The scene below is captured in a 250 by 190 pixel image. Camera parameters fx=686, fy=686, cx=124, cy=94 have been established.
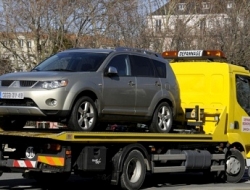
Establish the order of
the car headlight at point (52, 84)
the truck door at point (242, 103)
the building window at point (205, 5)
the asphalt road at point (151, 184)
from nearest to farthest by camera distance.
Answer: the car headlight at point (52, 84)
the asphalt road at point (151, 184)
the truck door at point (242, 103)
the building window at point (205, 5)

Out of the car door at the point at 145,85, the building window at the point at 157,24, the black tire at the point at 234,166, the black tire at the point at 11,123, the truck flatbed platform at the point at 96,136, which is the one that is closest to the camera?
the truck flatbed platform at the point at 96,136

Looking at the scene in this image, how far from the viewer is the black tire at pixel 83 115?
36.9ft

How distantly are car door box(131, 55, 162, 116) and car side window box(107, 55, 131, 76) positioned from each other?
0.16 metres

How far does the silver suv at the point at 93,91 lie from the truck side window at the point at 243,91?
1941mm

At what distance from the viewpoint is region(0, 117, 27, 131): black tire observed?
12.0m

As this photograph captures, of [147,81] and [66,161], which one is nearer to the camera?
[66,161]

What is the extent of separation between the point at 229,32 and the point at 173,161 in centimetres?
2123

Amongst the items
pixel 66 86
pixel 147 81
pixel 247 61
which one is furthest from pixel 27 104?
pixel 247 61

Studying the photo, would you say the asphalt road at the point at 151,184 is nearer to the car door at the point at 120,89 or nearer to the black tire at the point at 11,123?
the black tire at the point at 11,123

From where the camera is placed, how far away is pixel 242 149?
15555mm

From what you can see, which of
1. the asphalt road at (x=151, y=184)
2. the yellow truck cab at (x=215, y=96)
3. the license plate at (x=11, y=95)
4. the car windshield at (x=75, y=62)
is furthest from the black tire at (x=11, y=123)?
the yellow truck cab at (x=215, y=96)

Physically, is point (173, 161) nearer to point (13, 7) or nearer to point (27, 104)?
point (27, 104)

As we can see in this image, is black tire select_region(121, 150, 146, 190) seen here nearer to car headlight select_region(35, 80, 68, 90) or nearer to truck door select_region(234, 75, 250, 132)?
car headlight select_region(35, 80, 68, 90)

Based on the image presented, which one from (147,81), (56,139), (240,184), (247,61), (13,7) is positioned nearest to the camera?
(56,139)
